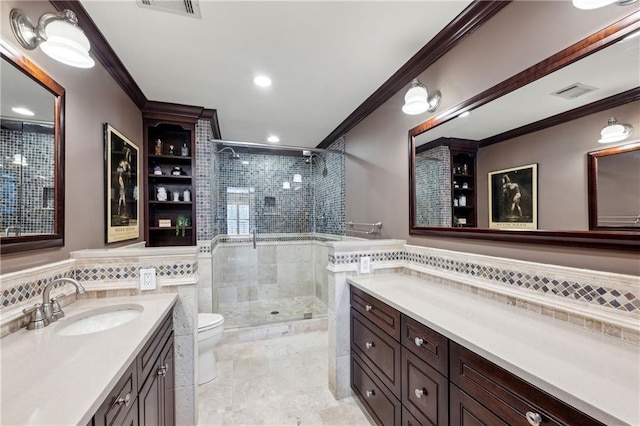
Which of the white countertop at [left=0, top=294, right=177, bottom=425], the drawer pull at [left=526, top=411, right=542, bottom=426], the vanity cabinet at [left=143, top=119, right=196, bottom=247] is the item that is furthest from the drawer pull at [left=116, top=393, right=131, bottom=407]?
the vanity cabinet at [left=143, top=119, right=196, bottom=247]

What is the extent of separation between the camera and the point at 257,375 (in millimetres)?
2307

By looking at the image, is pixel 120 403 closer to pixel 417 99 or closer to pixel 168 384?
pixel 168 384

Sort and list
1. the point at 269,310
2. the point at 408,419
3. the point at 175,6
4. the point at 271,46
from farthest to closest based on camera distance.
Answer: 1. the point at 269,310
2. the point at 271,46
3. the point at 175,6
4. the point at 408,419

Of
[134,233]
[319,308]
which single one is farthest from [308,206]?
[134,233]

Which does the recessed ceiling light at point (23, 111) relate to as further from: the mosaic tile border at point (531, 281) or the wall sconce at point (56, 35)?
the mosaic tile border at point (531, 281)

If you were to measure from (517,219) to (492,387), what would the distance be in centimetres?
83

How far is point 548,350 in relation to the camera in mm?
880

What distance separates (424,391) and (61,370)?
138 centimetres

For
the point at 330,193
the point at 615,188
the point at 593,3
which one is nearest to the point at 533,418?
the point at 615,188

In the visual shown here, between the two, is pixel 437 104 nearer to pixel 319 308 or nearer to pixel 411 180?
pixel 411 180

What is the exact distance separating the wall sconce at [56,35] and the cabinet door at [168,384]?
144 centimetres

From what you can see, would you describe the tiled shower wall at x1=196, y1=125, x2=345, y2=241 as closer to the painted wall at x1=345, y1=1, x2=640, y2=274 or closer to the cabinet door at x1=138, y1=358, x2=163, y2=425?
the painted wall at x1=345, y1=1, x2=640, y2=274

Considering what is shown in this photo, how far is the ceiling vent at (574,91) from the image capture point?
1.08 meters

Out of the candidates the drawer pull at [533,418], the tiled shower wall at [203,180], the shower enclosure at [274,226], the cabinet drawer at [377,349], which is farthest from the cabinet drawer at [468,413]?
the tiled shower wall at [203,180]
